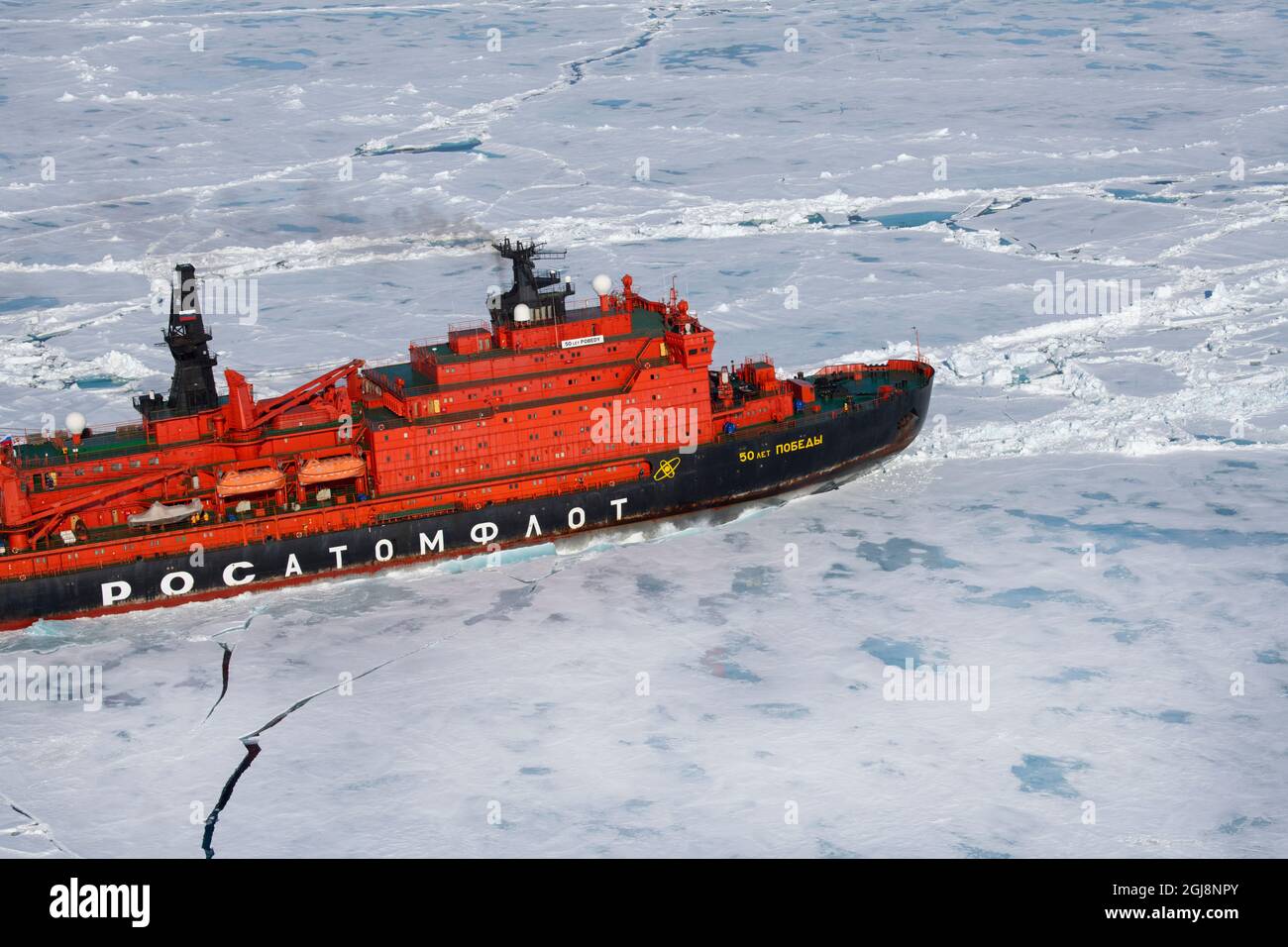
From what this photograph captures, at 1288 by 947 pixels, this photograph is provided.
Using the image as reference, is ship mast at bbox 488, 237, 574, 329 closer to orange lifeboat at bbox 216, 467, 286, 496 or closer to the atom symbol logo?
the atom symbol logo

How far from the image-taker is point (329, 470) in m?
28.9

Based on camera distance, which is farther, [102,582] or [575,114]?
[575,114]

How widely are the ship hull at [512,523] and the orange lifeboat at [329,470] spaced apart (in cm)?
120

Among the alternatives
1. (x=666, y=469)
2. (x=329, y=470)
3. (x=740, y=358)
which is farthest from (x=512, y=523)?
(x=740, y=358)

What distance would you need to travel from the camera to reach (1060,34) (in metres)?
69.6

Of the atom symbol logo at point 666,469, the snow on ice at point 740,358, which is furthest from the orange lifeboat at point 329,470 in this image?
the atom symbol logo at point 666,469

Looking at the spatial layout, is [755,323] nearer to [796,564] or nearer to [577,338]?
[577,338]

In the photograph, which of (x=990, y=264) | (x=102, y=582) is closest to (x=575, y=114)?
(x=990, y=264)

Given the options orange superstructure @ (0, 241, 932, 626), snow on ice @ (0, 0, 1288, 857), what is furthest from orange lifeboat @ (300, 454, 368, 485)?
snow on ice @ (0, 0, 1288, 857)

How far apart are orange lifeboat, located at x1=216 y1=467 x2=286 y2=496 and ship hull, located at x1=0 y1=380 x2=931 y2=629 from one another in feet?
3.71

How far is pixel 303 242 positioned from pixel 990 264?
22.0m

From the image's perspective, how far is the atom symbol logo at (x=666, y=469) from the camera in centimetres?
3061

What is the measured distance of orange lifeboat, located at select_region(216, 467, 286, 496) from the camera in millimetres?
28078

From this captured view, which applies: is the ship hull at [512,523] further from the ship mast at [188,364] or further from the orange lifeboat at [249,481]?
the ship mast at [188,364]
